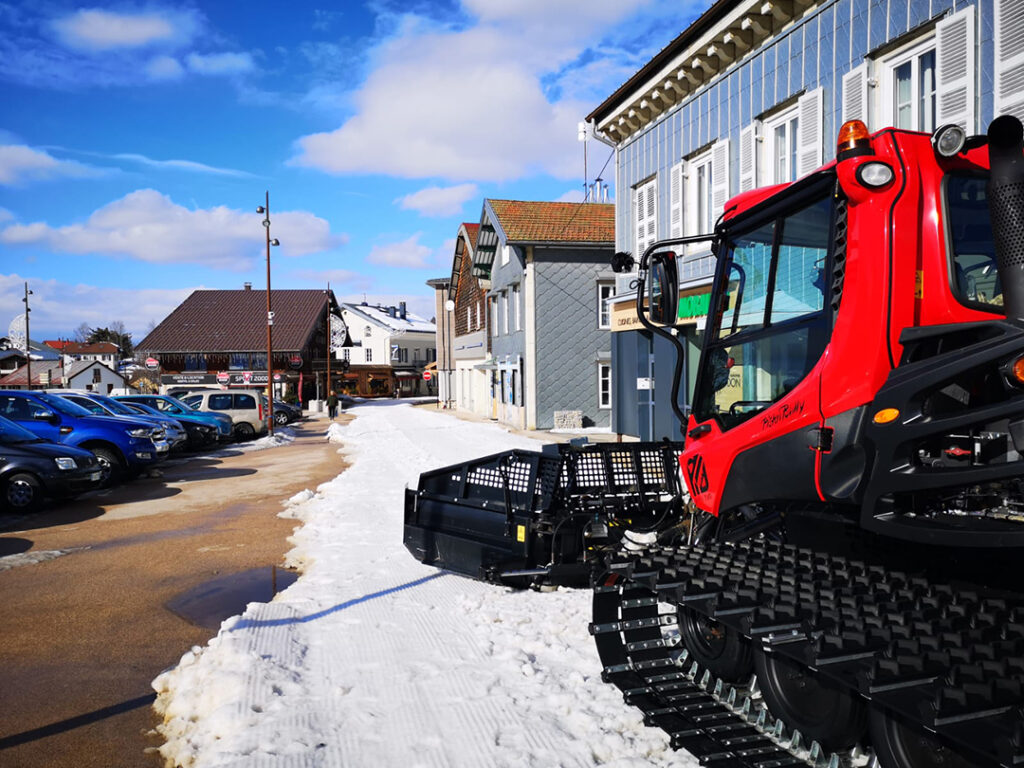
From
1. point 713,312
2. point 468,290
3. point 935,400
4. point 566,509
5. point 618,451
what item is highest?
point 468,290

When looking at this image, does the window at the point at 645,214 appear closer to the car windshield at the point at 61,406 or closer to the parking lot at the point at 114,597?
the parking lot at the point at 114,597

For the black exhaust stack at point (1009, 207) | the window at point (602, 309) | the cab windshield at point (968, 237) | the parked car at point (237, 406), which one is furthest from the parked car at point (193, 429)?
the black exhaust stack at point (1009, 207)

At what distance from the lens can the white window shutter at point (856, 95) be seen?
384 inches

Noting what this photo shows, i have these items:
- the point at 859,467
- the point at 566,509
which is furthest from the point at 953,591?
the point at 566,509

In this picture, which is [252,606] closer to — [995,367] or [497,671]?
[497,671]

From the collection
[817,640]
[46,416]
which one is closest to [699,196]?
[817,640]

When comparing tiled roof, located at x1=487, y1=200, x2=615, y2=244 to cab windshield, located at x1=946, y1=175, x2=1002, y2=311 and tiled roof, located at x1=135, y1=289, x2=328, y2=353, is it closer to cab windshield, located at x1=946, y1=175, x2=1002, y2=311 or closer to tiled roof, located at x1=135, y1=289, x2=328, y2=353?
cab windshield, located at x1=946, y1=175, x2=1002, y2=311

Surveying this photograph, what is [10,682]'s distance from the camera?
16.9ft

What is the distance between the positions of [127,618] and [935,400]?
20.5ft

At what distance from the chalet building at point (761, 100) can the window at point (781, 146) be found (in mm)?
19

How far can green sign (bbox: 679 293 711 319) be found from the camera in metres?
13.7

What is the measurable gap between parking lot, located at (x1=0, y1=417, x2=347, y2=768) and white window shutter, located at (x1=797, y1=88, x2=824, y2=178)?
8.65 metres

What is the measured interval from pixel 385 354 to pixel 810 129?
82172 mm

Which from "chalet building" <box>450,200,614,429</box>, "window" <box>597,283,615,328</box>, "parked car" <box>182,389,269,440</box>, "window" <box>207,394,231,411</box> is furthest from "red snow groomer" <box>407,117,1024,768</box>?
"window" <box>207,394,231,411</box>
